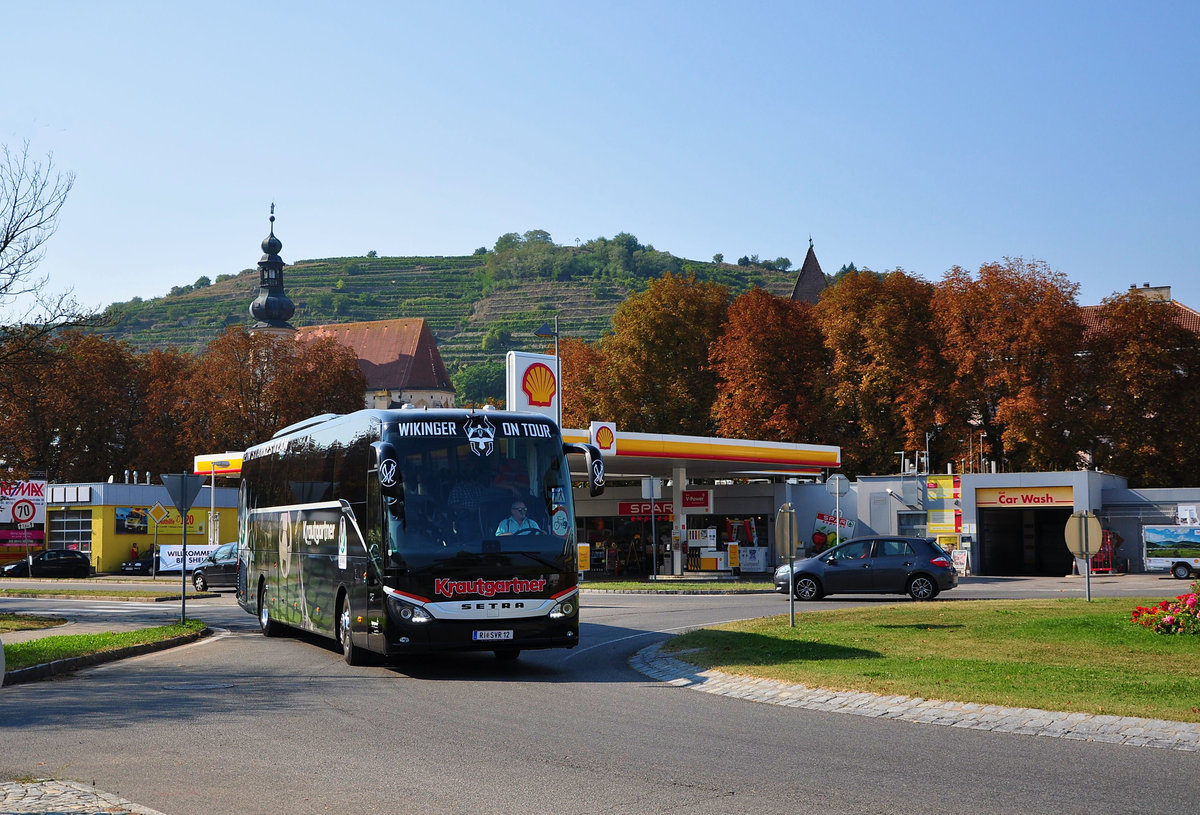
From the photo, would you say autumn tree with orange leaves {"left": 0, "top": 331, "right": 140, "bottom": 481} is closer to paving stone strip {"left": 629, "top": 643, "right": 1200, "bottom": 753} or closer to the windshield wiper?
the windshield wiper

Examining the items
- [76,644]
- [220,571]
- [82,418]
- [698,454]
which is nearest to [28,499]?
[82,418]

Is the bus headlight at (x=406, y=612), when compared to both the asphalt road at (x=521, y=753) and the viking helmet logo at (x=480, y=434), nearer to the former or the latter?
the asphalt road at (x=521, y=753)

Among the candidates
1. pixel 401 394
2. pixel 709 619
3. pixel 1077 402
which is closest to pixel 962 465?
→ pixel 1077 402

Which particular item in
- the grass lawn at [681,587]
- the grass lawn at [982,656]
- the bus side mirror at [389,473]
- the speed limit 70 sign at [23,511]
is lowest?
the grass lawn at [681,587]

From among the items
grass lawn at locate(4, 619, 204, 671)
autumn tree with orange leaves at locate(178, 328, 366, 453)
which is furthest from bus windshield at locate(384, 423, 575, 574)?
autumn tree with orange leaves at locate(178, 328, 366, 453)

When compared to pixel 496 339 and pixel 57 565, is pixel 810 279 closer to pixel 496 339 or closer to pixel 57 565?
pixel 496 339

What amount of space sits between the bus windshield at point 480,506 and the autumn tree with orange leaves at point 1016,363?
40.9 metres

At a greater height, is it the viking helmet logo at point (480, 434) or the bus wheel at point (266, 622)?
the viking helmet logo at point (480, 434)

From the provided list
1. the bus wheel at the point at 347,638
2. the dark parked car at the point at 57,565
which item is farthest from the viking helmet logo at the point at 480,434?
the dark parked car at the point at 57,565

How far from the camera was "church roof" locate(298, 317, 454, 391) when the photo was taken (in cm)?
13338

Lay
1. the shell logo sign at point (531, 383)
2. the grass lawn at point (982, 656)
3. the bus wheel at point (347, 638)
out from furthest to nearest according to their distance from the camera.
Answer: the shell logo sign at point (531, 383)
the bus wheel at point (347, 638)
the grass lawn at point (982, 656)

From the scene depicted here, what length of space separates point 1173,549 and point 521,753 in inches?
1576

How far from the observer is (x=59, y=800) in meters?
7.13

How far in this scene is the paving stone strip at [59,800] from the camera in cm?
687
